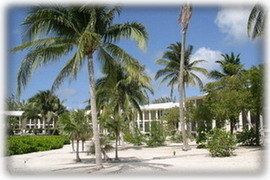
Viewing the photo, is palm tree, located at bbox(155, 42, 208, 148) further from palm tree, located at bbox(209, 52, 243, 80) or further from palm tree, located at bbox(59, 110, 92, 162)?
palm tree, located at bbox(59, 110, 92, 162)

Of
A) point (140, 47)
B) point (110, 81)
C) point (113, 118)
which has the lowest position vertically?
point (113, 118)

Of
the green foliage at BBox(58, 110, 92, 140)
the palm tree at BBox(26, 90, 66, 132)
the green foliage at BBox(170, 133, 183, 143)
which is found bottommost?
→ the green foliage at BBox(170, 133, 183, 143)

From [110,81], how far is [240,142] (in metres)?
12.5

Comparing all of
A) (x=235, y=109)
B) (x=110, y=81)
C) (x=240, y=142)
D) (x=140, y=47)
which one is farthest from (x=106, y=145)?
(x=240, y=142)

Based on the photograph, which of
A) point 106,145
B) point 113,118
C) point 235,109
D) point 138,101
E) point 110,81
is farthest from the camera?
point 138,101

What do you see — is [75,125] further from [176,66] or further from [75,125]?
[176,66]

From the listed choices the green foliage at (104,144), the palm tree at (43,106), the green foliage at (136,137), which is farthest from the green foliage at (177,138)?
the palm tree at (43,106)

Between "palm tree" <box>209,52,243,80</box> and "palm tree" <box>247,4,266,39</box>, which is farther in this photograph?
"palm tree" <box>209,52,243,80</box>

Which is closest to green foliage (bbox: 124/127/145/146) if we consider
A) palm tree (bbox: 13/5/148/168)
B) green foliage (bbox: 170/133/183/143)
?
green foliage (bbox: 170/133/183/143)

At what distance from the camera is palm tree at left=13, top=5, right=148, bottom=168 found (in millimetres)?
12672

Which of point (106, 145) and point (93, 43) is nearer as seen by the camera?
point (93, 43)

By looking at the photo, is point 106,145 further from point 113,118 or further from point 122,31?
point 122,31

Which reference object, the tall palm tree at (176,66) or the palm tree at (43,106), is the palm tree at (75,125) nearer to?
the tall palm tree at (176,66)

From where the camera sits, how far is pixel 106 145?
1675 cm
